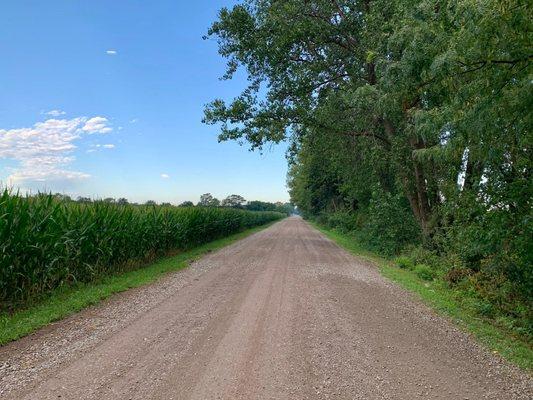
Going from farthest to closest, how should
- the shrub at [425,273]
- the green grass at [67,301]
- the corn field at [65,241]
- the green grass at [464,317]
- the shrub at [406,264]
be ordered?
the shrub at [406,264] < the shrub at [425,273] < the corn field at [65,241] < the green grass at [67,301] < the green grass at [464,317]

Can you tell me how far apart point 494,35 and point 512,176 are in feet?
17.0

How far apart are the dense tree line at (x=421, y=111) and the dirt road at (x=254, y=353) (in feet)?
9.30

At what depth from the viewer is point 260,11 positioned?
63.5ft

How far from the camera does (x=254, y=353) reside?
16.9ft

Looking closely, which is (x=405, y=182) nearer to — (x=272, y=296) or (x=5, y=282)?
(x=272, y=296)

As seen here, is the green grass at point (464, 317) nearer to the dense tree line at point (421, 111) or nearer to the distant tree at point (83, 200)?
the dense tree line at point (421, 111)

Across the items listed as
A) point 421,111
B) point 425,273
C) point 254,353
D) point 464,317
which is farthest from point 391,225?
point 254,353

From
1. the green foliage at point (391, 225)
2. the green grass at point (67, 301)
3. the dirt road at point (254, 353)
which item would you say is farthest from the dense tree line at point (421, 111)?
the green grass at point (67, 301)

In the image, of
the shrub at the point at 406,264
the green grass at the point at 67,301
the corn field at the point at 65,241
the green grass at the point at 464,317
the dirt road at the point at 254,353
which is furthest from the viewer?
the shrub at the point at 406,264

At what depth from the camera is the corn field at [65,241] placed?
771cm

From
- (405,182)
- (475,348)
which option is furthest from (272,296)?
(405,182)

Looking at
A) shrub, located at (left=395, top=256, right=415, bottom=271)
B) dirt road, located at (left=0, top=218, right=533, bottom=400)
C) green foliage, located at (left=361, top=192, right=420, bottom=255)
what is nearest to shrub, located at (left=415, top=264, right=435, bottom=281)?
shrub, located at (left=395, top=256, right=415, bottom=271)

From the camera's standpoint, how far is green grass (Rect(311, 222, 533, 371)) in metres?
5.59

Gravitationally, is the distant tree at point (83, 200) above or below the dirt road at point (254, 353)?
above
